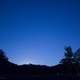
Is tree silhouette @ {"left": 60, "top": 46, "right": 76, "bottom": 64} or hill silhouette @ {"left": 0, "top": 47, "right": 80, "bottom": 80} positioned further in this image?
tree silhouette @ {"left": 60, "top": 46, "right": 76, "bottom": 64}

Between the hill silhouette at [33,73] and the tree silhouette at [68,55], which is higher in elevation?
the tree silhouette at [68,55]

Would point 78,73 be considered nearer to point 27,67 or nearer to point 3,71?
point 27,67

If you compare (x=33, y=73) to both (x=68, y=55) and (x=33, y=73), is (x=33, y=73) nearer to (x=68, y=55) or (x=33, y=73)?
(x=33, y=73)

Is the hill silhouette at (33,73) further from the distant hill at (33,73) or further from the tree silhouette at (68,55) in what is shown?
the tree silhouette at (68,55)

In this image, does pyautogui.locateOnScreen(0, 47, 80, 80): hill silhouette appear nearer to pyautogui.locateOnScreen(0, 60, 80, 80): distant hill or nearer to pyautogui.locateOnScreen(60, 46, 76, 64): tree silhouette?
pyautogui.locateOnScreen(0, 60, 80, 80): distant hill

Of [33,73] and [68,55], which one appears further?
[68,55]

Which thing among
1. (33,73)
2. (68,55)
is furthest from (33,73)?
(68,55)

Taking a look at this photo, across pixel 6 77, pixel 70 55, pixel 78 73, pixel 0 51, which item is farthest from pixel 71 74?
pixel 0 51

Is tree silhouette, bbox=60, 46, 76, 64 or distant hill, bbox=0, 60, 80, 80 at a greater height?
tree silhouette, bbox=60, 46, 76, 64

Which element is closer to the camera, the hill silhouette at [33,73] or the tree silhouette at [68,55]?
the hill silhouette at [33,73]

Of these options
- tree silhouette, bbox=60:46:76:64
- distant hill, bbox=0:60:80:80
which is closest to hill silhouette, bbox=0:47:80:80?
distant hill, bbox=0:60:80:80

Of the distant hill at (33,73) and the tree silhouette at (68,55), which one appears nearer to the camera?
the distant hill at (33,73)

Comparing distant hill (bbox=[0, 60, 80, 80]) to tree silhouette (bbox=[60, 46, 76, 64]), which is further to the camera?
tree silhouette (bbox=[60, 46, 76, 64])

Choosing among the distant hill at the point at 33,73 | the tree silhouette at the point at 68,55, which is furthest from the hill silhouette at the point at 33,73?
the tree silhouette at the point at 68,55
